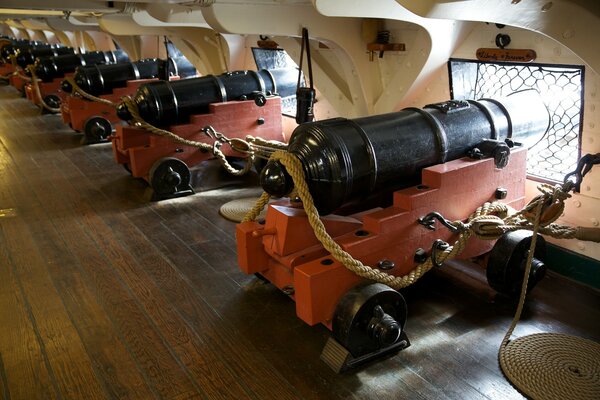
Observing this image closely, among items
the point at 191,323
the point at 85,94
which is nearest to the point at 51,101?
the point at 85,94

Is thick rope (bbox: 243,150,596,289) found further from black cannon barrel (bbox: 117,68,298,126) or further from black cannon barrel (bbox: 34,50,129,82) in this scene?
black cannon barrel (bbox: 34,50,129,82)

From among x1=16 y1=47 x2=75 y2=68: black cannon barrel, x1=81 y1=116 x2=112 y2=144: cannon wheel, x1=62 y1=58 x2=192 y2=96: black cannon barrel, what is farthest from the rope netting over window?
x1=16 y1=47 x2=75 y2=68: black cannon barrel

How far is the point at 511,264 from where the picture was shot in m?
2.51

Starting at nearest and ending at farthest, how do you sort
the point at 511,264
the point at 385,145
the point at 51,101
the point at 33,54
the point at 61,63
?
1. the point at 385,145
2. the point at 511,264
3. the point at 61,63
4. the point at 51,101
5. the point at 33,54

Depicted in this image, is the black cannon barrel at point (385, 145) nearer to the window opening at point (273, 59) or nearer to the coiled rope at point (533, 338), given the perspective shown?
the coiled rope at point (533, 338)

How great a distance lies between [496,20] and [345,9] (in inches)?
39.4

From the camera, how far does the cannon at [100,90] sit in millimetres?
6445

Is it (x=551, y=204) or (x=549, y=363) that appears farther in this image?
(x=551, y=204)

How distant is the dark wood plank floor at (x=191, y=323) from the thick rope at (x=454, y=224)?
0.91ft

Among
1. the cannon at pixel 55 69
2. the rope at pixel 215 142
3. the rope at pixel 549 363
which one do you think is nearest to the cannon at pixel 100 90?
the cannon at pixel 55 69

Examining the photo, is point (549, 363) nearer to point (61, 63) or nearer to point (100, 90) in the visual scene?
point (100, 90)

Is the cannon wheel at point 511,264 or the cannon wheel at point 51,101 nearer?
the cannon wheel at point 511,264

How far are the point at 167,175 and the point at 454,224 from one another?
8.47 feet

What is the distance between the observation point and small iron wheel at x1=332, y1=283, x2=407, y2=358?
2.03m
